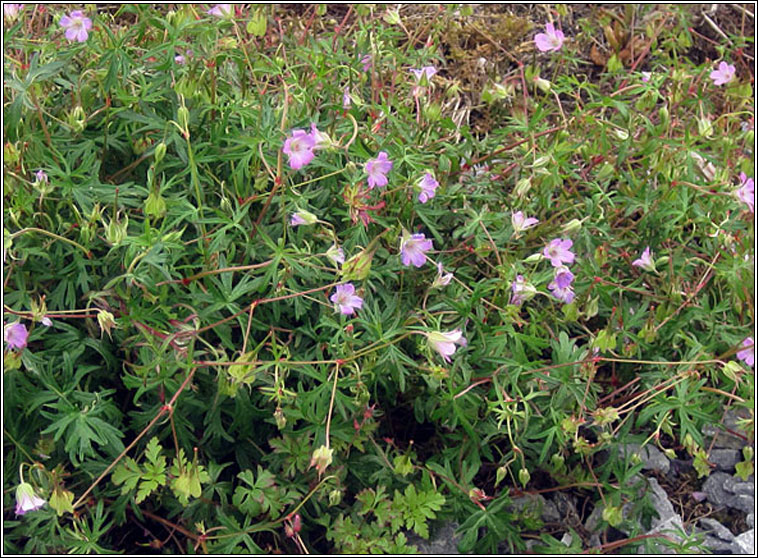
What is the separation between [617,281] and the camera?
2057 mm

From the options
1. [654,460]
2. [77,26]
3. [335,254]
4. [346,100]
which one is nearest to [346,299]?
[335,254]

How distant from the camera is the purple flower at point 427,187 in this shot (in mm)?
1818

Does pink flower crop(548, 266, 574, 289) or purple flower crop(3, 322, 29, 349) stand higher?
purple flower crop(3, 322, 29, 349)

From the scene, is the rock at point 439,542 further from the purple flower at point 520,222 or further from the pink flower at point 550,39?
the pink flower at point 550,39

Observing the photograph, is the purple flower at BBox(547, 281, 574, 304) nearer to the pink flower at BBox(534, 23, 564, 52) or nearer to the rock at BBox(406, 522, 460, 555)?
the rock at BBox(406, 522, 460, 555)

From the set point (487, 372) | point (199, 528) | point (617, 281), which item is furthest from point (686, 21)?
point (199, 528)

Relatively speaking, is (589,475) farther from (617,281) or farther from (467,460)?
(617,281)

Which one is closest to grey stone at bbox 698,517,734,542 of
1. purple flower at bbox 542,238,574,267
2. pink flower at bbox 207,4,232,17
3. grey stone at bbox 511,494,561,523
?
grey stone at bbox 511,494,561,523

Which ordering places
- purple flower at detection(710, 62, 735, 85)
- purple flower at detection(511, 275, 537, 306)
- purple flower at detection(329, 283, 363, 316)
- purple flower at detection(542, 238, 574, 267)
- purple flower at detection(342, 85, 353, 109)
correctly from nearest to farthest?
purple flower at detection(329, 283, 363, 316)
purple flower at detection(511, 275, 537, 306)
purple flower at detection(542, 238, 574, 267)
purple flower at detection(342, 85, 353, 109)
purple flower at detection(710, 62, 735, 85)

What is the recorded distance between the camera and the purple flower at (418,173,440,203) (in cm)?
182

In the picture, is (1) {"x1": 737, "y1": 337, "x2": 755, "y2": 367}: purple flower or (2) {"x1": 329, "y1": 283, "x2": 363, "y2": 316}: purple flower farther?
(1) {"x1": 737, "y1": 337, "x2": 755, "y2": 367}: purple flower

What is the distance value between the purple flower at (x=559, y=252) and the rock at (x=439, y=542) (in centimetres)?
64

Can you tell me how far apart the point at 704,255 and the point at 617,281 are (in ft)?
0.88

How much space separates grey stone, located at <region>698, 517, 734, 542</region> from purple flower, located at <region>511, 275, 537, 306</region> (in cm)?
73
